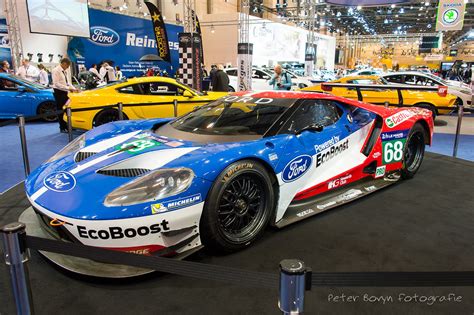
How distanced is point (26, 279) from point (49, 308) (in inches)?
25.1

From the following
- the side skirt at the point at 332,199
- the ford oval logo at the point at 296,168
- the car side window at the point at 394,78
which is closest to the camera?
the ford oval logo at the point at 296,168

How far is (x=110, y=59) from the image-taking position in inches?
699

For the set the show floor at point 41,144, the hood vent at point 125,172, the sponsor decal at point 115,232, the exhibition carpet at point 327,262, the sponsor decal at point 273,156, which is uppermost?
the sponsor decal at point 273,156

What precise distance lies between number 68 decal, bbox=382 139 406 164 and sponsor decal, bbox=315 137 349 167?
0.66 meters

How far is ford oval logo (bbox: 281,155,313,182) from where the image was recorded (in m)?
2.87

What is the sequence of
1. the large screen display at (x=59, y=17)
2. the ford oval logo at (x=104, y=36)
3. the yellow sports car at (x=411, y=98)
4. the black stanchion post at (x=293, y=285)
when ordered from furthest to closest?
the ford oval logo at (x=104, y=36) < the large screen display at (x=59, y=17) < the yellow sports car at (x=411, y=98) < the black stanchion post at (x=293, y=285)

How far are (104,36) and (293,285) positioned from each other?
717 inches

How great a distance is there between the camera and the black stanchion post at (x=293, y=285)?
1206 millimetres

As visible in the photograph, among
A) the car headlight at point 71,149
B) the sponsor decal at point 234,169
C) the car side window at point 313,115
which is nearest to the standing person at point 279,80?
the car side window at point 313,115

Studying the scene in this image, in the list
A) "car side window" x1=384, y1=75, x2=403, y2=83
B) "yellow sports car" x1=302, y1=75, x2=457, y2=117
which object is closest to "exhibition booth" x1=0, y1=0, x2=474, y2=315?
"yellow sports car" x1=302, y1=75, x2=457, y2=117

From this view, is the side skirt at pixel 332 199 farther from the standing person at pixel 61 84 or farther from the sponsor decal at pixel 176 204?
the standing person at pixel 61 84

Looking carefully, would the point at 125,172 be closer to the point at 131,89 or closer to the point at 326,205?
the point at 326,205

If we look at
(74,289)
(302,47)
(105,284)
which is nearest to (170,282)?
(105,284)

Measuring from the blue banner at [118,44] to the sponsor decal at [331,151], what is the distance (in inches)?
611
